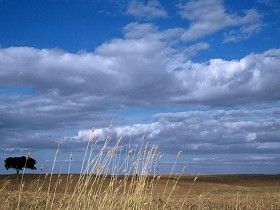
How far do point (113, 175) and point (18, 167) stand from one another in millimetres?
37181

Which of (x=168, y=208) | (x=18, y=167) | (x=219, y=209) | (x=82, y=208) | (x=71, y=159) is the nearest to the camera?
(x=71, y=159)

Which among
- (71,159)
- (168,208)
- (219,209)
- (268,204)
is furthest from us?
(268,204)

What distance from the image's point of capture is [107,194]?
7039 mm

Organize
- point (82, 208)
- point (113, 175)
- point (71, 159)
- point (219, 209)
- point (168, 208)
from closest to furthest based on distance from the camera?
1. point (71, 159)
2. point (82, 208)
3. point (113, 175)
4. point (168, 208)
5. point (219, 209)

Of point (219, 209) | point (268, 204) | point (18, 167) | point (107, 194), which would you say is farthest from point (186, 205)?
point (18, 167)

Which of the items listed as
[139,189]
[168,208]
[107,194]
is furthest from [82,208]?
[168,208]

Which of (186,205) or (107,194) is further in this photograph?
(186,205)

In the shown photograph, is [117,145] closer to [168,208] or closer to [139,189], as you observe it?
[139,189]

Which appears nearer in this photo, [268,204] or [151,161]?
[151,161]

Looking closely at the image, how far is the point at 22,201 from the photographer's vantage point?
357 inches

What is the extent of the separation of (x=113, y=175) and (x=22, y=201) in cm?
302

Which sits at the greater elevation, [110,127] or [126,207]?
[110,127]

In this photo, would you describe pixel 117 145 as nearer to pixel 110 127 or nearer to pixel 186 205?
pixel 110 127

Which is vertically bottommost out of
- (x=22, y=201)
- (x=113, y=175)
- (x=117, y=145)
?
(x=22, y=201)
